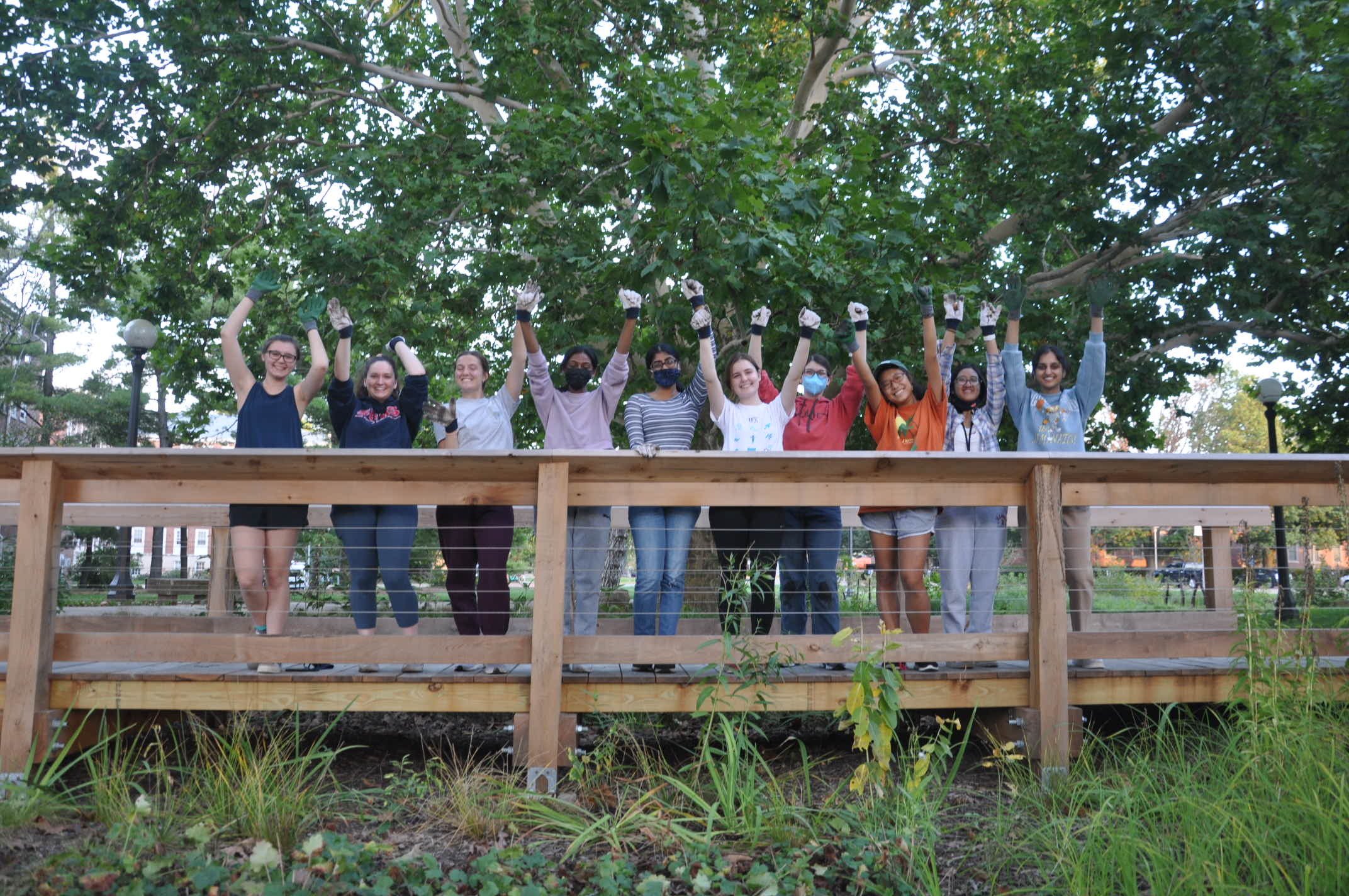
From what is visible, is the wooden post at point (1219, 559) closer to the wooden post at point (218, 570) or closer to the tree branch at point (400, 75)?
the wooden post at point (218, 570)

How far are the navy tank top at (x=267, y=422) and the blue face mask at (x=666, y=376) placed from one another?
5.50 feet

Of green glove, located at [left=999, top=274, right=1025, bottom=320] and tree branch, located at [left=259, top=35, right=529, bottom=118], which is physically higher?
tree branch, located at [left=259, top=35, right=529, bottom=118]

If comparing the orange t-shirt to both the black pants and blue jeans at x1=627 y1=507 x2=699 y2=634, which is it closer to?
the black pants

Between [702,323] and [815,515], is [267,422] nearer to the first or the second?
[702,323]

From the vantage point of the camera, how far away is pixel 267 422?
4.89 m

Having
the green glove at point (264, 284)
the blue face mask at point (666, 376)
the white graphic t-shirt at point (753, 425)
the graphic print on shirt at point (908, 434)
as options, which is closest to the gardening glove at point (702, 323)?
the blue face mask at point (666, 376)

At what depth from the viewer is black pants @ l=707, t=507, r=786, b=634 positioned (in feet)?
14.7

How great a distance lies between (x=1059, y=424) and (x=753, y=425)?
1509 millimetres

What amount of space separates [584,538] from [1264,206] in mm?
7835

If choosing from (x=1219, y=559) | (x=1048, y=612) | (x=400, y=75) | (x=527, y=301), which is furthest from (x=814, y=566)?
(x=400, y=75)

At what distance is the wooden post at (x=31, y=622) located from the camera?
13.6 feet

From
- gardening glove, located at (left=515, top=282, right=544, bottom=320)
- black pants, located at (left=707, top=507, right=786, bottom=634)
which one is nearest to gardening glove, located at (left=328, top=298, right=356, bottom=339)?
gardening glove, located at (left=515, top=282, right=544, bottom=320)

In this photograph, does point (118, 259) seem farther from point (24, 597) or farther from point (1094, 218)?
point (1094, 218)

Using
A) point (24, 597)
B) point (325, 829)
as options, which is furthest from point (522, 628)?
point (325, 829)
